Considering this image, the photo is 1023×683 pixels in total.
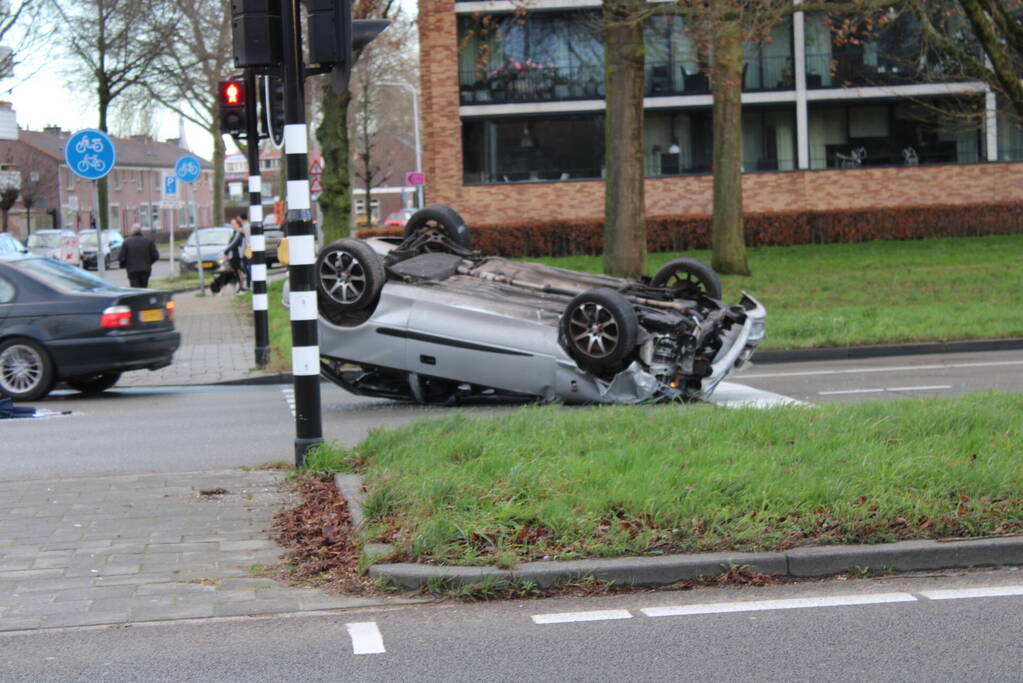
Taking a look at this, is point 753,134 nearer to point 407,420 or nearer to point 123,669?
point 407,420

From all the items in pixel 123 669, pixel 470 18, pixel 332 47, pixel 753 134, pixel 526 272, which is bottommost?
pixel 123 669

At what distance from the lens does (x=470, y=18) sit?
38312 millimetres

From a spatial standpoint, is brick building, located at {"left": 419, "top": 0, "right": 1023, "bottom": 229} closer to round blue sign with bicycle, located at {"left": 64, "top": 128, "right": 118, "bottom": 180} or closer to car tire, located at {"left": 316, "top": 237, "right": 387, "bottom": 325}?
round blue sign with bicycle, located at {"left": 64, "top": 128, "right": 118, "bottom": 180}

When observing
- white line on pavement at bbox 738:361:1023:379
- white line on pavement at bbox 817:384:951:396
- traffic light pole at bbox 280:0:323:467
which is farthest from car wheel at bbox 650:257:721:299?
traffic light pole at bbox 280:0:323:467

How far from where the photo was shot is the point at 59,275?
14.2m

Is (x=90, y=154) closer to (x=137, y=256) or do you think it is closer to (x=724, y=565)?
(x=137, y=256)

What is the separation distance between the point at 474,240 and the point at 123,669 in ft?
102

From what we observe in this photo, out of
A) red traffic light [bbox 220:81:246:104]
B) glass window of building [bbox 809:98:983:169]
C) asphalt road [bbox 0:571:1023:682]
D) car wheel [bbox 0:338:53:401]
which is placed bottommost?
asphalt road [bbox 0:571:1023:682]

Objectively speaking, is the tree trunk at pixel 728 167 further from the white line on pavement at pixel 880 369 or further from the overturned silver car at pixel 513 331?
the overturned silver car at pixel 513 331

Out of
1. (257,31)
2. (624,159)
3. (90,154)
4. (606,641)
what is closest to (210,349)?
(90,154)

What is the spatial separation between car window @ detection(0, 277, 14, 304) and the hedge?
2212 cm

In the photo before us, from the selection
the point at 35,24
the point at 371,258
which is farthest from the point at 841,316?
the point at 35,24

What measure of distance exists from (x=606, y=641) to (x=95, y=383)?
10.9 metres

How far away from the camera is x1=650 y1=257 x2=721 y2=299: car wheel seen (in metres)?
12.2
